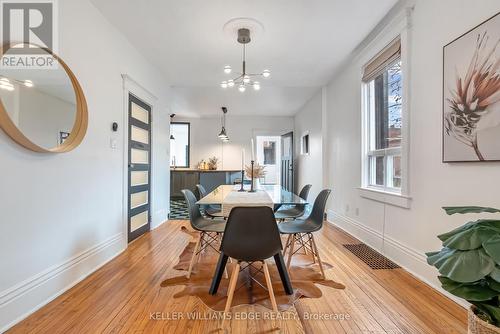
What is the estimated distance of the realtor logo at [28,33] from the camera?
1.69 m

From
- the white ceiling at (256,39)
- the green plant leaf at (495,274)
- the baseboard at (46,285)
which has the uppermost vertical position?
the white ceiling at (256,39)

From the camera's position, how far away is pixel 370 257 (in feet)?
9.33

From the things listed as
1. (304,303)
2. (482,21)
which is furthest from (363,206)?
(482,21)

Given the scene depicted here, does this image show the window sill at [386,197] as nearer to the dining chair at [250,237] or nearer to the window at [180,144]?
the dining chair at [250,237]

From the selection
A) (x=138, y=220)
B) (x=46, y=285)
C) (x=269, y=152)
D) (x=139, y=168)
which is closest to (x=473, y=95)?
(x=46, y=285)

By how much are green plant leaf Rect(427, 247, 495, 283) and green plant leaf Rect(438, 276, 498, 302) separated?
0.12 m

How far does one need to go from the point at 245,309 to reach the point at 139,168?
8.40 feet

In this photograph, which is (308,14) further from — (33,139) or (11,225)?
(11,225)

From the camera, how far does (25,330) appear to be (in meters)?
1.57

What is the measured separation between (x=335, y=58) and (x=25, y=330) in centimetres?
416

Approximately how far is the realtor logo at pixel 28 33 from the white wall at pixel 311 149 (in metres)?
4.35

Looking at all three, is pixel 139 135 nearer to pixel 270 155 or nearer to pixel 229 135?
pixel 229 135

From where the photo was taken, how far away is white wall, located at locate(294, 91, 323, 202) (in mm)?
5348

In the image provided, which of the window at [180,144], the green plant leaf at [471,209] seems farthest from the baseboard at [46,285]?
the window at [180,144]
